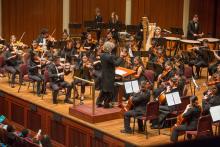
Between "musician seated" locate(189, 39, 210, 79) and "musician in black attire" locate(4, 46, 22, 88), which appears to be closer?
"musician in black attire" locate(4, 46, 22, 88)

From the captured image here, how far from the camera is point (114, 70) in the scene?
8391 millimetres

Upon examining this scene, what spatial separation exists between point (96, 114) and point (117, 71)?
101cm

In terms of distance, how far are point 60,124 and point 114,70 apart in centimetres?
189

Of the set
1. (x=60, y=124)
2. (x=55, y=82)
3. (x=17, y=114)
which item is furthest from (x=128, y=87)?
(x=17, y=114)

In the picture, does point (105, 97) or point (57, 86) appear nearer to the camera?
point (105, 97)

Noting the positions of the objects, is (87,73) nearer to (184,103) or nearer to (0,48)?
(184,103)

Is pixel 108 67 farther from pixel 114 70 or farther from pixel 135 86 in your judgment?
pixel 135 86

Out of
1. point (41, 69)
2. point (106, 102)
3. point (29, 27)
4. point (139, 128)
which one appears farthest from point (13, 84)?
point (29, 27)

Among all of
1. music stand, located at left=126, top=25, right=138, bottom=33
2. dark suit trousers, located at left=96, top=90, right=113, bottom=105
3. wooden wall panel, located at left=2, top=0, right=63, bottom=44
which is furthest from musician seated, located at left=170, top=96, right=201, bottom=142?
wooden wall panel, located at left=2, top=0, right=63, bottom=44

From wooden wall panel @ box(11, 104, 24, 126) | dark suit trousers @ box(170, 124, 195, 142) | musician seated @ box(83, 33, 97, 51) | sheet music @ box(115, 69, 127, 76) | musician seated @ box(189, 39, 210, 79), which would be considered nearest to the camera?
dark suit trousers @ box(170, 124, 195, 142)

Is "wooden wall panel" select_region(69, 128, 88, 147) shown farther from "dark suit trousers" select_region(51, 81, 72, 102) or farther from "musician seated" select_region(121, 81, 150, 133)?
"dark suit trousers" select_region(51, 81, 72, 102)

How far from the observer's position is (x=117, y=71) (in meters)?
8.62

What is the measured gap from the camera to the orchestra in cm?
776

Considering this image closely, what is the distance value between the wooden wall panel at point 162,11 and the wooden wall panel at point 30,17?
388 centimetres
